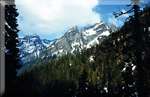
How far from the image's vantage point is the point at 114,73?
66.0 ft

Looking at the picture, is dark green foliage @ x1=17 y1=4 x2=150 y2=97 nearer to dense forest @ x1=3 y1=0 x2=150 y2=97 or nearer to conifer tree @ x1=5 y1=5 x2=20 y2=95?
dense forest @ x1=3 y1=0 x2=150 y2=97

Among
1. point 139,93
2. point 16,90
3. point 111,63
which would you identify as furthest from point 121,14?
point 111,63

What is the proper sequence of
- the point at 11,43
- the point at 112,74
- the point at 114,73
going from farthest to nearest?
the point at 112,74
the point at 114,73
the point at 11,43

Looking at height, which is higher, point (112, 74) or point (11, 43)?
point (11, 43)

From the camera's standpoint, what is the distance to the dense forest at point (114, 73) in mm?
12742

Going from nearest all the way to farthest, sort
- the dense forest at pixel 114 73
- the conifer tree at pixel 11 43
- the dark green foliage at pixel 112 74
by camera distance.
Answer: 1. the dense forest at pixel 114 73
2. the dark green foliage at pixel 112 74
3. the conifer tree at pixel 11 43

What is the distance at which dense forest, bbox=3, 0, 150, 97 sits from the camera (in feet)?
41.8

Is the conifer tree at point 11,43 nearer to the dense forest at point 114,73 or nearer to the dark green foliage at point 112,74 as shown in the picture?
the dense forest at point 114,73

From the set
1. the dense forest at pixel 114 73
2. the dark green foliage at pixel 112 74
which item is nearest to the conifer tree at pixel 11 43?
the dense forest at pixel 114 73

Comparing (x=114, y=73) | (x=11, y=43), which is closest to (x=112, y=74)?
(x=114, y=73)

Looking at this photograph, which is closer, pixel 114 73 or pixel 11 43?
pixel 11 43

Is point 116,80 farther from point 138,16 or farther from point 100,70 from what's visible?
point 138,16

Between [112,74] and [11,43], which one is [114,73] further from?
[11,43]

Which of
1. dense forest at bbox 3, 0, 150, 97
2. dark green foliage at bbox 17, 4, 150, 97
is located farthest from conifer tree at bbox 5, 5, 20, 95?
dark green foliage at bbox 17, 4, 150, 97
